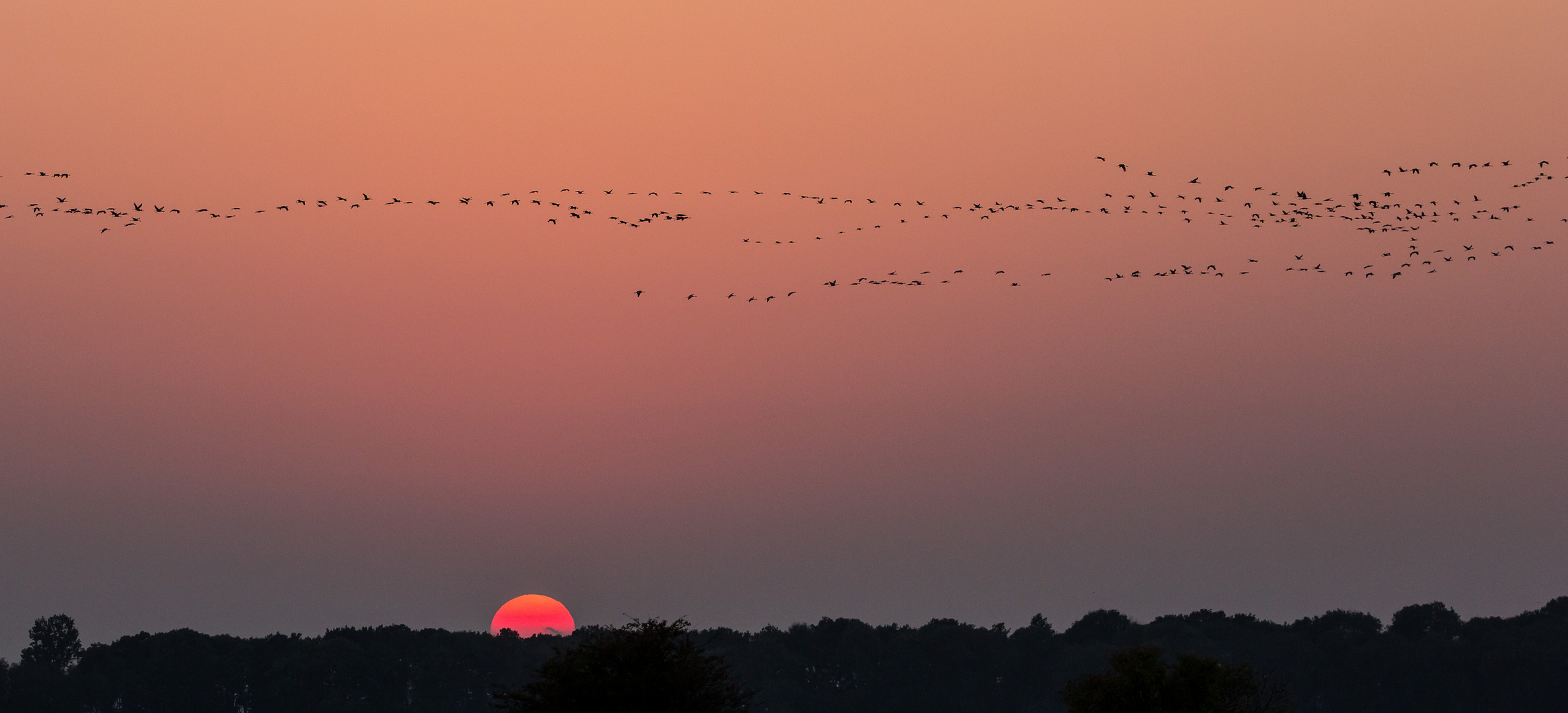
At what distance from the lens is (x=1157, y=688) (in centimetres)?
5491

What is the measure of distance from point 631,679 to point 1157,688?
18104mm

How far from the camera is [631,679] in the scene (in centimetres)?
5416

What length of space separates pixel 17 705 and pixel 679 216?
155 metres

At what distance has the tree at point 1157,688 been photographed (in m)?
54.8

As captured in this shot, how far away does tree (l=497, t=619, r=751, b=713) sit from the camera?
177 feet

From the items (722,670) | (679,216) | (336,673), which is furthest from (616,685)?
(336,673)

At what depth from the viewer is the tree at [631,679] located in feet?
177

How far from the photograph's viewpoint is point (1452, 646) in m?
179

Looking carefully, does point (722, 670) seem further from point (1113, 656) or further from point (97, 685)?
point (97, 685)

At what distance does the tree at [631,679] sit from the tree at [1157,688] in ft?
41.3

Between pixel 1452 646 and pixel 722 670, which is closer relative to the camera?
pixel 722 670

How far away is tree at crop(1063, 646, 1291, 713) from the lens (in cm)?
5475

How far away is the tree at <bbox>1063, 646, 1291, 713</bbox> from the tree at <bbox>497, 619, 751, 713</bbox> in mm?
12582

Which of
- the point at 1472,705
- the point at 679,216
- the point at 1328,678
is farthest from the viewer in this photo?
the point at 1328,678
